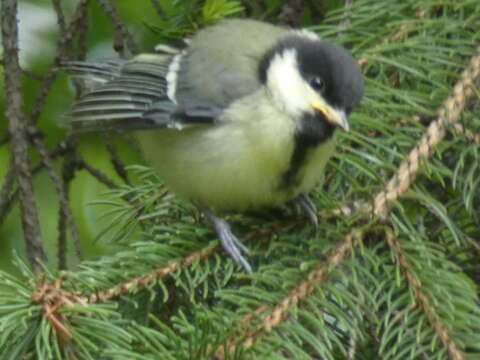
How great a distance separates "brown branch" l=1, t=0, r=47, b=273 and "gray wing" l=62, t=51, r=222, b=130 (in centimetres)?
12

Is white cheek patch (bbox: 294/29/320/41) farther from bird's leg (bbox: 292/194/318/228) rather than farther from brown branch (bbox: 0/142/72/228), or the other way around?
brown branch (bbox: 0/142/72/228)

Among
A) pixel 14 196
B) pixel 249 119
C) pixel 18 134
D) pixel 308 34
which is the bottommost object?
pixel 14 196

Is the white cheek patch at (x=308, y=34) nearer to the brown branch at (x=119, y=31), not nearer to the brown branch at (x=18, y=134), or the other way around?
the brown branch at (x=119, y=31)

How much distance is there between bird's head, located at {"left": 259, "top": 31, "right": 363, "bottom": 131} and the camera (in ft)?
5.32

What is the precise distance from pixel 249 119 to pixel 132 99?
1.12 ft

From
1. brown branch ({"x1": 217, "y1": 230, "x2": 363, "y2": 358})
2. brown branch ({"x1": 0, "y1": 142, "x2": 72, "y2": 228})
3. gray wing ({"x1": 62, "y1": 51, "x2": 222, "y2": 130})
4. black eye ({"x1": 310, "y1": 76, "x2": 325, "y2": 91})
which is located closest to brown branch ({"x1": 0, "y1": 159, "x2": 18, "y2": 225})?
brown branch ({"x1": 0, "y1": 142, "x2": 72, "y2": 228})

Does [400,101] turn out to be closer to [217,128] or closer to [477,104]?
[477,104]

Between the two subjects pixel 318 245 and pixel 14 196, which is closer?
pixel 318 245

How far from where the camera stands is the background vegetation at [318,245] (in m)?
1.19

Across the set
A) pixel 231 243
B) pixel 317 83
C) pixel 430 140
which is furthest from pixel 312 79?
pixel 231 243

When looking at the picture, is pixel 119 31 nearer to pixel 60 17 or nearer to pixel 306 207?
pixel 60 17

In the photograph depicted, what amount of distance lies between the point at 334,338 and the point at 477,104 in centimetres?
61

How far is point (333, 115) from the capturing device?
1625mm

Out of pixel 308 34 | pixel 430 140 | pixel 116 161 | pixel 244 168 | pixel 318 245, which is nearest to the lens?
pixel 318 245
